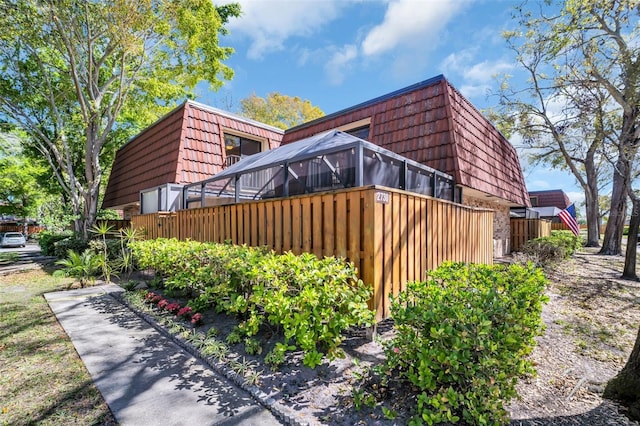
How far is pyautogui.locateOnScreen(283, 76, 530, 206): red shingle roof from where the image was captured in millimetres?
7566

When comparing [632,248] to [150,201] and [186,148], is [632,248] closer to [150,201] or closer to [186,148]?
[186,148]

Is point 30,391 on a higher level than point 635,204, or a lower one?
lower

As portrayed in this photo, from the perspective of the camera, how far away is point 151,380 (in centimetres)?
272


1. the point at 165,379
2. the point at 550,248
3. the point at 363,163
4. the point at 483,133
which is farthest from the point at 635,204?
the point at 165,379

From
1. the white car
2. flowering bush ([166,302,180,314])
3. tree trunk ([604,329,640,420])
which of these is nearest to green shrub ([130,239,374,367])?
flowering bush ([166,302,180,314])

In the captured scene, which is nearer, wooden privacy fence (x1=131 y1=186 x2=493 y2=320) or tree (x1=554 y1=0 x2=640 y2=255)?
wooden privacy fence (x1=131 y1=186 x2=493 y2=320)

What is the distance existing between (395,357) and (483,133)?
997 cm

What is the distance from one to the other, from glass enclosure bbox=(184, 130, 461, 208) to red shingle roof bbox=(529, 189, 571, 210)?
3288 centimetres

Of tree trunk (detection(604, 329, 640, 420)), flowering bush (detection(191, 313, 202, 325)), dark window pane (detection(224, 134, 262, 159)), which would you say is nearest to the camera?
tree trunk (detection(604, 329, 640, 420))

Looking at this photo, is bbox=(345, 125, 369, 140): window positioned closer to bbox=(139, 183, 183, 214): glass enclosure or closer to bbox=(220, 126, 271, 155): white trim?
bbox=(220, 126, 271, 155): white trim

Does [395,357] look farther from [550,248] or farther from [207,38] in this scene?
[207,38]

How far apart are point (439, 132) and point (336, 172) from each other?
13.9 feet

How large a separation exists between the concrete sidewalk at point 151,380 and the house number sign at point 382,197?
7.66 ft

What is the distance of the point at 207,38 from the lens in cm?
1245
